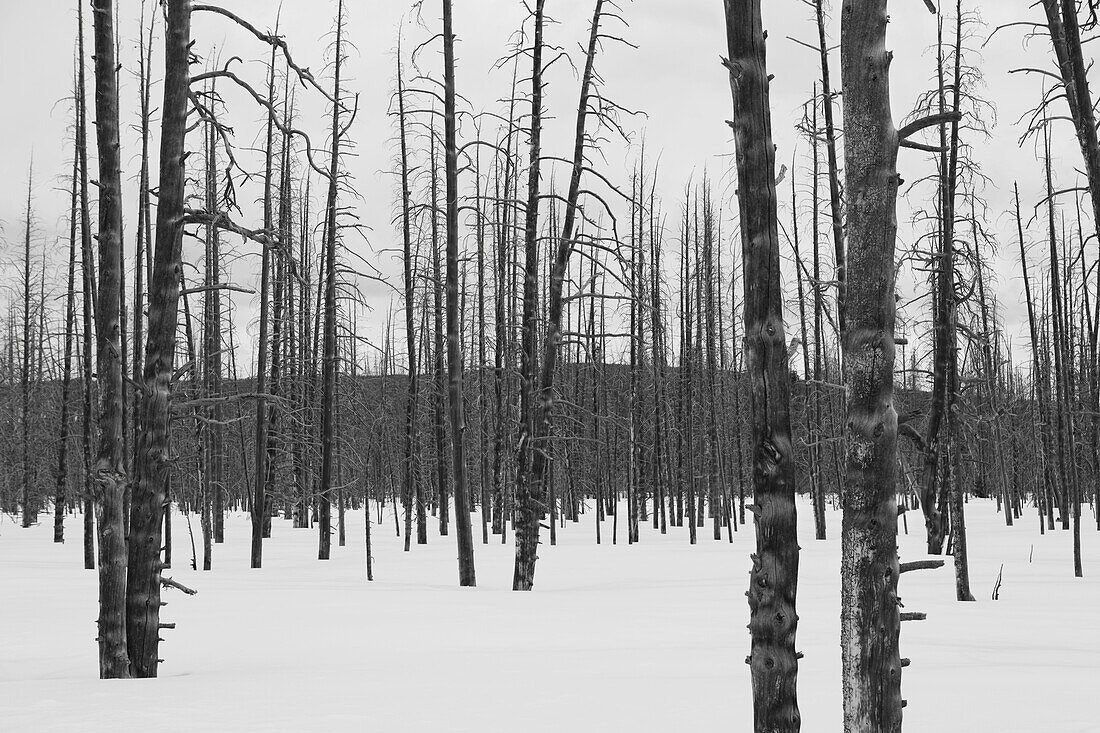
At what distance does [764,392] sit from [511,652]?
4.93m

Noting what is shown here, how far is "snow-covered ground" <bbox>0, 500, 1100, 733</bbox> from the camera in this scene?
5508 millimetres

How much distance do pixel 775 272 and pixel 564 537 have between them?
28.5 metres

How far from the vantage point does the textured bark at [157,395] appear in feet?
22.9

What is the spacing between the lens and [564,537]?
32281 mm

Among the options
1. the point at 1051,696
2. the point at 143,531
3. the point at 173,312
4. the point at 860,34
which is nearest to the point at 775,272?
the point at 860,34

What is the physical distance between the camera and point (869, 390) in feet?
13.3

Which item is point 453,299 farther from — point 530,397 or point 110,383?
point 110,383

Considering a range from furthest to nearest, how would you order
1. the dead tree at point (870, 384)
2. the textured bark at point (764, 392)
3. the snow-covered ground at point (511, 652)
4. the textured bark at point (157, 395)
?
1. the textured bark at point (157, 395)
2. the snow-covered ground at point (511, 652)
3. the textured bark at point (764, 392)
4. the dead tree at point (870, 384)

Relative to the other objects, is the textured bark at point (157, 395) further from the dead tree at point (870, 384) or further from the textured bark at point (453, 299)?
the textured bark at point (453, 299)

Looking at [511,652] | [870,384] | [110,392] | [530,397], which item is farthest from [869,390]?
[530,397]

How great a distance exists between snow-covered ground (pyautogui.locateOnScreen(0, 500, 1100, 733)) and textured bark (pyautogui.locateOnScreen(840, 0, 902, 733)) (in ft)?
5.33

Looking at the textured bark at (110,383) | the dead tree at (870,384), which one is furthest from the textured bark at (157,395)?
the dead tree at (870,384)

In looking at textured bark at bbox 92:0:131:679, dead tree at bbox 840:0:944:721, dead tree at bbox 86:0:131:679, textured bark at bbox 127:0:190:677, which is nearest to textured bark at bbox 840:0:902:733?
dead tree at bbox 840:0:944:721

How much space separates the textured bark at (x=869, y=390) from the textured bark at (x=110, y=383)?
5.87 meters
